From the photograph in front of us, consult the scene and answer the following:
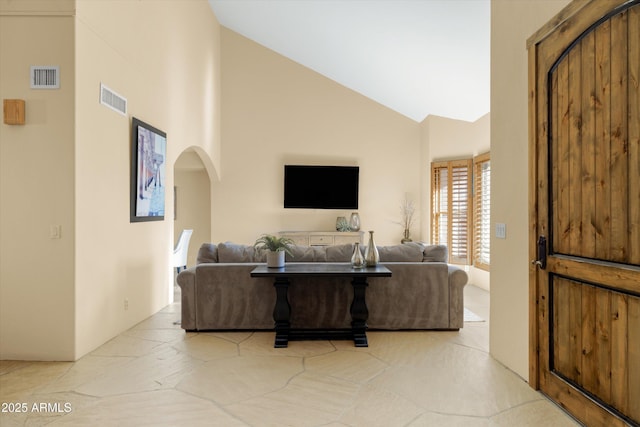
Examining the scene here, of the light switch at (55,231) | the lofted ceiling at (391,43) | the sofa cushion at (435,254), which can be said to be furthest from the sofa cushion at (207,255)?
the lofted ceiling at (391,43)

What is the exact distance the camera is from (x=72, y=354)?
140 inches

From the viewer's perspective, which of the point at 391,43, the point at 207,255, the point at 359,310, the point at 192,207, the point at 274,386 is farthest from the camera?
the point at 192,207

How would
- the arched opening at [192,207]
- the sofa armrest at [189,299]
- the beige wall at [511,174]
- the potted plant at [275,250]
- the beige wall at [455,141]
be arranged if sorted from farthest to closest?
the arched opening at [192,207] < the beige wall at [455,141] < the sofa armrest at [189,299] < the potted plant at [275,250] < the beige wall at [511,174]

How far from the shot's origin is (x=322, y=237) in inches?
334

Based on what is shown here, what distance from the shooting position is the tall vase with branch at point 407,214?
8.88 metres

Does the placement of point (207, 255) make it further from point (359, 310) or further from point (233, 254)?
point (359, 310)

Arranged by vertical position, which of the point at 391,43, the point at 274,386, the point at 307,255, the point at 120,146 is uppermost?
the point at 391,43

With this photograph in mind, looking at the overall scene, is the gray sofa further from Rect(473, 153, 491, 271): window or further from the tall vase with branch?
the tall vase with branch

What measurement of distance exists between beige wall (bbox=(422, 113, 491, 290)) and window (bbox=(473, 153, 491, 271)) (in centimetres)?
15

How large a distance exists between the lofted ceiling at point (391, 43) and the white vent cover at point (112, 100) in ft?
10.4

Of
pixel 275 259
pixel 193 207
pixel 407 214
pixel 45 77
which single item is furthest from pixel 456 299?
pixel 193 207

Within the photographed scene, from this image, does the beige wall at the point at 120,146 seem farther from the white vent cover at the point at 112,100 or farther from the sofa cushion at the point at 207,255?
the sofa cushion at the point at 207,255

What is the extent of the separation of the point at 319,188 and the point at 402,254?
14.4 ft

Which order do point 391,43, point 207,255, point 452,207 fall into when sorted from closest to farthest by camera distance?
point 207,255 → point 391,43 → point 452,207
